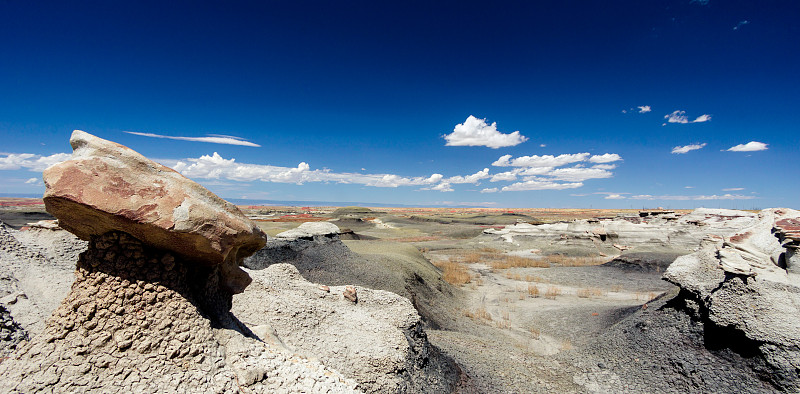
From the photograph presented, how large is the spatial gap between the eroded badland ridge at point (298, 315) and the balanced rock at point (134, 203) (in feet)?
0.04

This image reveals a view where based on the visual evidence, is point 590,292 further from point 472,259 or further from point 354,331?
point 354,331

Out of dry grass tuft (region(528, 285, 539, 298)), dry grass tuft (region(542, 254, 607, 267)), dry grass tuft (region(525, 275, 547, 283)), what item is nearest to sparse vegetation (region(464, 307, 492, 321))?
dry grass tuft (region(528, 285, 539, 298))

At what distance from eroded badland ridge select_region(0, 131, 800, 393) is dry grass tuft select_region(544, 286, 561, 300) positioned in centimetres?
18

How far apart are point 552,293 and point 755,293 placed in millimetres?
7163

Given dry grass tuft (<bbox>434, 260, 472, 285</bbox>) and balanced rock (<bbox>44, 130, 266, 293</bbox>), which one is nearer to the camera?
balanced rock (<bbox>44, 130, 266, 293</bbox>)

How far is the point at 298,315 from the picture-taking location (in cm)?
512

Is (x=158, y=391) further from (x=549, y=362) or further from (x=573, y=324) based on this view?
(x=573, y=324)

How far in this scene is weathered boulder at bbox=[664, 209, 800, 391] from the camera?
524 centimetres

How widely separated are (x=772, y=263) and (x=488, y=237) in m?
22.5

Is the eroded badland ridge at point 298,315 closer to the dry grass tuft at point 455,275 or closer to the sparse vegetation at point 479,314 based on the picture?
the sparse vegetation at point 479,314

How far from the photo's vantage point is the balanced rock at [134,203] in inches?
97.2

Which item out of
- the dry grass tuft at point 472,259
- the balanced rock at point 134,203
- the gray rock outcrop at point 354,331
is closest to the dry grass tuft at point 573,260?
the dry grass tuft at point 472,259

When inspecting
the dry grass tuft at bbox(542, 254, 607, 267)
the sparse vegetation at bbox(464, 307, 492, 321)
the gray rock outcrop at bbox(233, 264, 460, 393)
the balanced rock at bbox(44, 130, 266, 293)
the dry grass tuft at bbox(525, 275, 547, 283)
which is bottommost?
the sparse vegetation at bbox(464, 307, 492, 321)

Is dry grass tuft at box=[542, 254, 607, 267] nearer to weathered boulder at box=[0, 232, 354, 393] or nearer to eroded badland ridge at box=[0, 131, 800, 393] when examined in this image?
eroded badland ridge at box=[0, 131, 800, 393]
